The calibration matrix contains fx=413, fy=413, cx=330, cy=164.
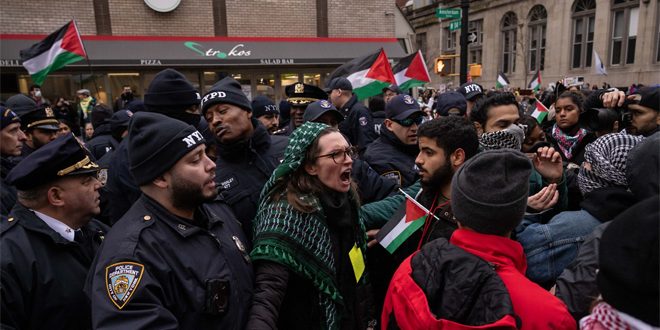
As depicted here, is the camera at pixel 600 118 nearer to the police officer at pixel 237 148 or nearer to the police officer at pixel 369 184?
the police officer at pixel 369 184

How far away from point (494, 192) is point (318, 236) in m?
0.97

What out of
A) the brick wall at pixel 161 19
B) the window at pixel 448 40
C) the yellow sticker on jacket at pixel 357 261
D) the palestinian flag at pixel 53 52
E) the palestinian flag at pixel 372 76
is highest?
the window at pixel 448 40

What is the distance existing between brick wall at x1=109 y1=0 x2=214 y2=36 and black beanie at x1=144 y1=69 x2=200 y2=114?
1292cm

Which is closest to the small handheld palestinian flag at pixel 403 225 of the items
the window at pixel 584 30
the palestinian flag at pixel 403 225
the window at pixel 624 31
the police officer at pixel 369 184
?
the palestinian flag at pixel 403 225

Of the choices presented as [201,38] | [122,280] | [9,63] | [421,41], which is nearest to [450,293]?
[122,280]

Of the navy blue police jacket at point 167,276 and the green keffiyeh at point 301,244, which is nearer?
the navy blue police jacket at point 167,276

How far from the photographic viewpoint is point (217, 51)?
1504 centimetres

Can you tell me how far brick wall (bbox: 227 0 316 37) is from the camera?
1555 cm

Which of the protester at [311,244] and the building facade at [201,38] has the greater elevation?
the building facade at [201,38]

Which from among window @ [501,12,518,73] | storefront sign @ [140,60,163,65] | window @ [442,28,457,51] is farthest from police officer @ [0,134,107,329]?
window @ [442,28,457,51]

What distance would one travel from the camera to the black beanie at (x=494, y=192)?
5.27 ft

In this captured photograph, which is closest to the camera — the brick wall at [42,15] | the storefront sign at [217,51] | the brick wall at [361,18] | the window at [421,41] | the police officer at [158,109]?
the police officer at [158,109]

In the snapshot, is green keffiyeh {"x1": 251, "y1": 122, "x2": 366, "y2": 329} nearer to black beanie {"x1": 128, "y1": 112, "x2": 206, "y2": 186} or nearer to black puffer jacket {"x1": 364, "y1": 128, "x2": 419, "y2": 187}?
black beanie {"x1": 128, "y1": 112, "x2": 206, "y2": 186}

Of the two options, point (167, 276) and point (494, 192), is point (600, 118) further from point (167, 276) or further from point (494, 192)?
point (167, 276)
